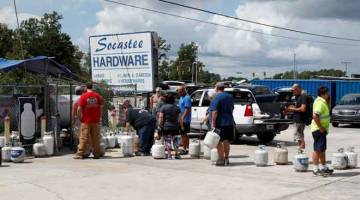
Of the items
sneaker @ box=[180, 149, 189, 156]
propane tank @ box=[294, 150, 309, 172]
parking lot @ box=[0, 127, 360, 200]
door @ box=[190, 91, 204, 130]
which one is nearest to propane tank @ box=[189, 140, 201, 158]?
parking lot @ box=[0, 127, 360, 200]

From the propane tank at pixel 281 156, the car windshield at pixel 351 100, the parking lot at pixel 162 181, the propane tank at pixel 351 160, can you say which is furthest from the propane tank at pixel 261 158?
the car windshield at pixel 351 100

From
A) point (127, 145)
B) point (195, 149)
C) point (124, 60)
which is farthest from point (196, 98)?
point (127, 145)

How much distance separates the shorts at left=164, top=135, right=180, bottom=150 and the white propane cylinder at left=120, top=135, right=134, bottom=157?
3.27 feet

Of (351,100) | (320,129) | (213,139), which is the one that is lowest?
(213,139)

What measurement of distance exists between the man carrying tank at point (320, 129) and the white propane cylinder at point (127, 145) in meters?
4.90

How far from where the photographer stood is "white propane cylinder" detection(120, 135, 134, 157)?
46.9 feet

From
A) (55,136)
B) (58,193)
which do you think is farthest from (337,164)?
(55,136)

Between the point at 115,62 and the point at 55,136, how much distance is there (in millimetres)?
6860

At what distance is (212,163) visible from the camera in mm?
12977

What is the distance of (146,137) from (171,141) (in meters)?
0.99

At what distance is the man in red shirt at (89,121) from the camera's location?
45.6 ft

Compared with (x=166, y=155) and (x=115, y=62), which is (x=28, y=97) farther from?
(x=115, y=62)

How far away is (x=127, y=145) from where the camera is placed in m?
14.3

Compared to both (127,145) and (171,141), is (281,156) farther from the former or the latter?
(127,145)
